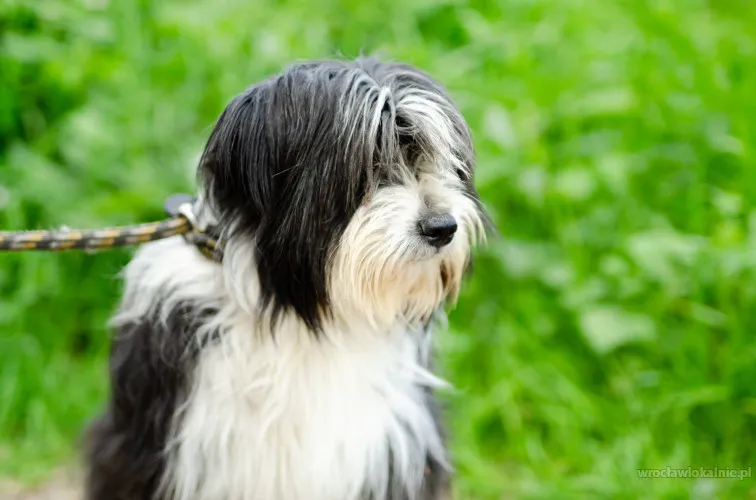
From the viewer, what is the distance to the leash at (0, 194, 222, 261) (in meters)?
2.02

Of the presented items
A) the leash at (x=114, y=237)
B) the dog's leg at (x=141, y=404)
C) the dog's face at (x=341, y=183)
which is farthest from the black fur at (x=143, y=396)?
the dog's face at (x=341, y=183)

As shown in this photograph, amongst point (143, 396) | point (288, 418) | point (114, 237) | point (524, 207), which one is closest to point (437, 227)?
point (288, 418)

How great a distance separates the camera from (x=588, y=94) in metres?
3.51

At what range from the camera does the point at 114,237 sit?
207 cm

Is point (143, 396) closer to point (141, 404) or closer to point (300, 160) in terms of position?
point (141, 404)

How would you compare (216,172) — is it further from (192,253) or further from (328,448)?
(328,448)

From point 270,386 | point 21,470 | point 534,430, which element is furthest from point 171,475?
point 534,430

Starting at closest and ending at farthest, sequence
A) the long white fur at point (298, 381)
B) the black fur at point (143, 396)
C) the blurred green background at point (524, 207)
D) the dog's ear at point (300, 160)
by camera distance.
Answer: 1. the dog's ear at point (300, 160)
2. the long white fur at point (298, 381)
3. the black fur at point (143, 396)
4. the blurred green background at point (524, 207)

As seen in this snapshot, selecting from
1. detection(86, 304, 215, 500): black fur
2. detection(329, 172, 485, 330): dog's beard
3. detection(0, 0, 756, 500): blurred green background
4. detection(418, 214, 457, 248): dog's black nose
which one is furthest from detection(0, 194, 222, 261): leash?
detection(0, 0, 756, 500): blurred green background

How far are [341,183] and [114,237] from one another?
596 millimetres

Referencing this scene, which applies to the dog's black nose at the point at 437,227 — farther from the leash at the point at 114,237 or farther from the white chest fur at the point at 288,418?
the leash at the point at 114,237

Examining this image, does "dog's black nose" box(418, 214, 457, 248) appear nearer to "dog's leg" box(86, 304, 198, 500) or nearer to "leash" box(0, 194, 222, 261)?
"leash" box(0, 194, 222, 261)

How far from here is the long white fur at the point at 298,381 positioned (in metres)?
1.98

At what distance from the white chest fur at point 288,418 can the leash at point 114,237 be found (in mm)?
213
